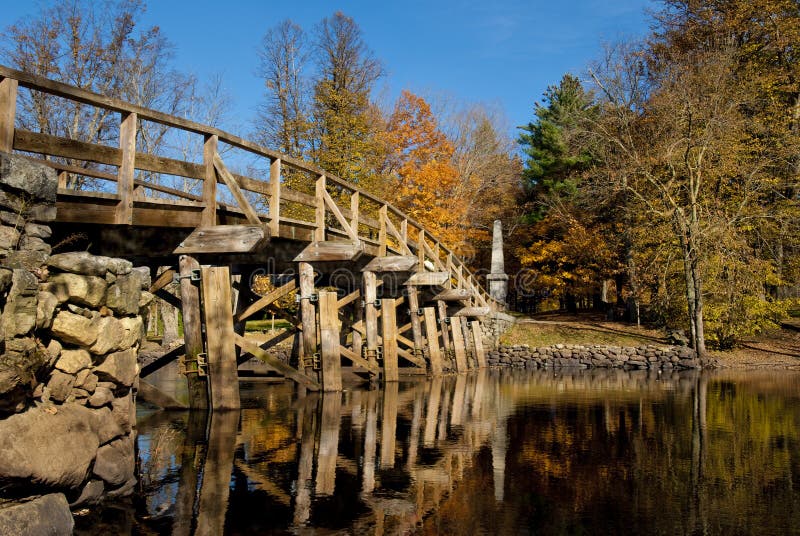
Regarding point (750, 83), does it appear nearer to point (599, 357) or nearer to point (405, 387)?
point (599, 357)

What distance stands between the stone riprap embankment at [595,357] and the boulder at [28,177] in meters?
19.9

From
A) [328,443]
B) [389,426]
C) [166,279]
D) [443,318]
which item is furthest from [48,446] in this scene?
[443,318]

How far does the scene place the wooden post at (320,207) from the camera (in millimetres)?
11789

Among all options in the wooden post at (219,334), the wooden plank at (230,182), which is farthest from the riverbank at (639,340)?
the wooden plank at (230,182)

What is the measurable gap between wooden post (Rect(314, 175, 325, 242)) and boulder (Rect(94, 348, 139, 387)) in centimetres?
633

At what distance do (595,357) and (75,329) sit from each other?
2044 centimetres

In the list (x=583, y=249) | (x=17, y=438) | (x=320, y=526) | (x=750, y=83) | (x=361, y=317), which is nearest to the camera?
(x=17, y=438)

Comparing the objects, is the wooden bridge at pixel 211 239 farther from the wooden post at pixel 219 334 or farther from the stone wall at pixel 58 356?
the stone wall at pixel 58 356

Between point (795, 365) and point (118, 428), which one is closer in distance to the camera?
point (118, 428)

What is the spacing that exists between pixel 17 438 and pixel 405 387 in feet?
36.9

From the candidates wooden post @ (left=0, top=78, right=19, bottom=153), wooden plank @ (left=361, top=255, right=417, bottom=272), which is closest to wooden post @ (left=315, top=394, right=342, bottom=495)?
wooden plank @ (left=361, top=255, right=417, bottom=272)

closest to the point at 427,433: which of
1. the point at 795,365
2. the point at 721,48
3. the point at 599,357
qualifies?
the point at 599,357

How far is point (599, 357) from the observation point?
23.4 m

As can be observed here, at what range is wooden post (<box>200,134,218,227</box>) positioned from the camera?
9148 mm
